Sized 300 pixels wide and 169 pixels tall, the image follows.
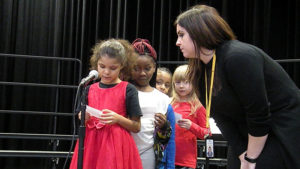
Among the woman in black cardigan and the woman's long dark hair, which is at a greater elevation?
Result: the woman's long dark hair

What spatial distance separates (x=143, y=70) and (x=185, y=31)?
902 mm

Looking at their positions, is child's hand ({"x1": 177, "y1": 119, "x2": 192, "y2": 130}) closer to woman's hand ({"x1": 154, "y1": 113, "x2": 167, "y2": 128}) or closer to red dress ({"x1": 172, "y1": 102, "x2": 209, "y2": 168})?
red dress ({"x1": 172, "y1": 102, "x2": 209, "y2": 168})

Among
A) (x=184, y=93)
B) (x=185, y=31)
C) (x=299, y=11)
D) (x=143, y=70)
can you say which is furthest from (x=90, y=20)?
(x=185, y=31)

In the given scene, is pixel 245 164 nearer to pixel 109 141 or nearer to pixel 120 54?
pixel 109 141

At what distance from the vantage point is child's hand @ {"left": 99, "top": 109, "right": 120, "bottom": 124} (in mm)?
1989

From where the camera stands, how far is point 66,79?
22.2 feet

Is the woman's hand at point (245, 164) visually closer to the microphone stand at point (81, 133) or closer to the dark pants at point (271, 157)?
the dark pants at point (271, 157)

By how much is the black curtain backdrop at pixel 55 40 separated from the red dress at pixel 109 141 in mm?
4026

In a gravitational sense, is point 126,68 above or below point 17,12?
below

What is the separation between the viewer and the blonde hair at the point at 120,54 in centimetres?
222

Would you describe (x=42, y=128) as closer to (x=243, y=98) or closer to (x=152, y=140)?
(x=152, y=140)

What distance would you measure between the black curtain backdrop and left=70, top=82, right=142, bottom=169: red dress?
403 cm

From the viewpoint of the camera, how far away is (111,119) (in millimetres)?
1999

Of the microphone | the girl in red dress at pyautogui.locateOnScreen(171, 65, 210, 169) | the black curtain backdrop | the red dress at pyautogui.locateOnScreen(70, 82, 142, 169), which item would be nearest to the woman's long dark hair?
the microphone
